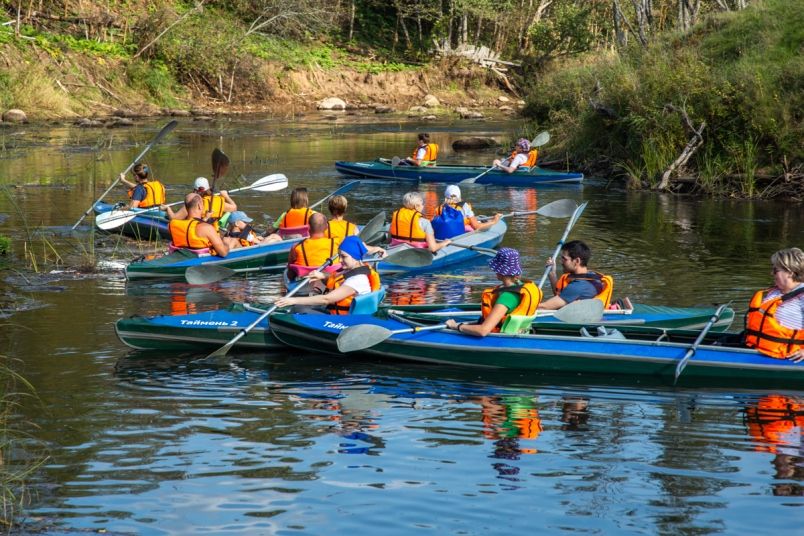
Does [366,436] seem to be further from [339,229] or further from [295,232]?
[295,232]

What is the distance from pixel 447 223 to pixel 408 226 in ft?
3.38

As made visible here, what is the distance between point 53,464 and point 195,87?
32.4 metres

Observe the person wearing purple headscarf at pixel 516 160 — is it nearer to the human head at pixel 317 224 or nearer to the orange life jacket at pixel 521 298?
the human head at pixel 317 224

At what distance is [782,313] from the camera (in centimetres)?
787

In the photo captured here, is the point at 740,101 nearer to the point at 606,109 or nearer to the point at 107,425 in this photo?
the point at 606,109

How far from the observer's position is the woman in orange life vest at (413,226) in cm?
1284

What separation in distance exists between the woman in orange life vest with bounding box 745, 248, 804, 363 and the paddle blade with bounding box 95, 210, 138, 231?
8905 mm

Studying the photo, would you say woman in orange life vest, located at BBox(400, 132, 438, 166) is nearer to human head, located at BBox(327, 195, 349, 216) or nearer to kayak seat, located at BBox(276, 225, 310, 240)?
kayak seat, located at BBox(276, 225, 310, 240)

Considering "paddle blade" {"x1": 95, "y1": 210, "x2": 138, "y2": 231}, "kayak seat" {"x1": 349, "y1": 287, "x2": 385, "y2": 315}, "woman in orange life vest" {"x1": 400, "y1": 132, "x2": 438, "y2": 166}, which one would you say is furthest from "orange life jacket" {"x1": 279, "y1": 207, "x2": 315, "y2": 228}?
"woman in orange life vest" {"x1": 400, "y1": 132, "x2": 438, "y2": 166}

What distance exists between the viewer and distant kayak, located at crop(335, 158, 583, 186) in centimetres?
2122

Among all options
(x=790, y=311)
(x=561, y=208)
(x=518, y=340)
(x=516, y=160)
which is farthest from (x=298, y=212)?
(x=516, y=160)

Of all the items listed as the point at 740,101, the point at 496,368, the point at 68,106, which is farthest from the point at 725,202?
the point at 68,106

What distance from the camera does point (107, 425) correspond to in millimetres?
7059

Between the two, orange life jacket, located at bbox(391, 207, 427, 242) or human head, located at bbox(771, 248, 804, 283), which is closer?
human head, located at bbox(771, 248, 804, 283)
